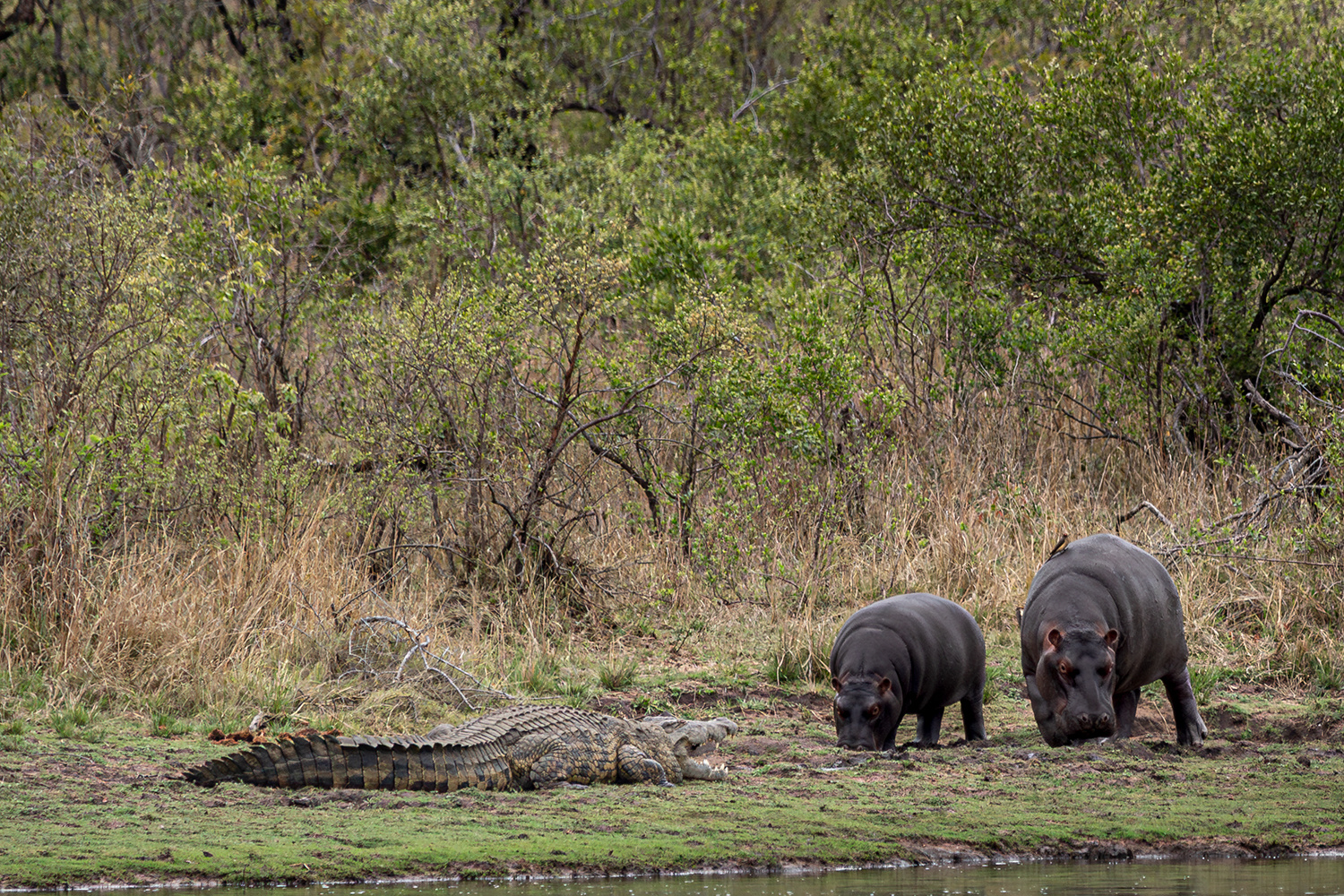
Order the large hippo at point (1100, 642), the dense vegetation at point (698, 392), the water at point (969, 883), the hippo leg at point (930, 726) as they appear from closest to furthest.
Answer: the water at point (969, 883)
the large hippo at point (1100, 642)
the hippo leg at point (930, 726)
the dense vegetation at point (698, 392)

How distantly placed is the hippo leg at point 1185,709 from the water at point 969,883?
7.68ft

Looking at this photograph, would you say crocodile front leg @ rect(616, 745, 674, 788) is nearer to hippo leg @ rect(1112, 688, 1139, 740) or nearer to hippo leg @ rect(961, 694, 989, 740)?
hippo leg @ rect(961, 694, 989, 740)

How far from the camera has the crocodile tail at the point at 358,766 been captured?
254 inches

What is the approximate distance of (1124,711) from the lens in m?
8.12

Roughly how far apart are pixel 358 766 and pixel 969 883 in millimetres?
2805

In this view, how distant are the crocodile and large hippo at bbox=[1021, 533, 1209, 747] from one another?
5.51 ft

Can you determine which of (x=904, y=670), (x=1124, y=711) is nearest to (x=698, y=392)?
(x=904, y=670)

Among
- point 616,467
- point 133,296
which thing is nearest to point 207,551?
point 133,296

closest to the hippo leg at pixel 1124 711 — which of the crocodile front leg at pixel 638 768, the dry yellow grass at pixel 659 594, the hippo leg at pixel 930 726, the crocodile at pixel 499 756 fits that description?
the hippo leg at pixel 930 726

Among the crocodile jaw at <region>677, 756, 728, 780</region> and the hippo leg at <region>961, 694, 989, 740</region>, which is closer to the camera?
the crocodile jaw at <region>677, 756, 728, 780</region>

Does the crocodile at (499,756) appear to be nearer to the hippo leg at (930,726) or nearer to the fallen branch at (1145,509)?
the hippo leg at (930,726)

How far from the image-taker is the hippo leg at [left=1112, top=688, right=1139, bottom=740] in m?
8.07

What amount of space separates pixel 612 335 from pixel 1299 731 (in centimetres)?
675

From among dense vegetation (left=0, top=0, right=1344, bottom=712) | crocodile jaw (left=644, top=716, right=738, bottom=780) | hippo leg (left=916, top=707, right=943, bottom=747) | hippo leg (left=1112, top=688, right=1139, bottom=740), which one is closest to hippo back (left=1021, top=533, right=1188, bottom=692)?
hippo leg (left=1112, top=688, right=1139, bottom=740)
